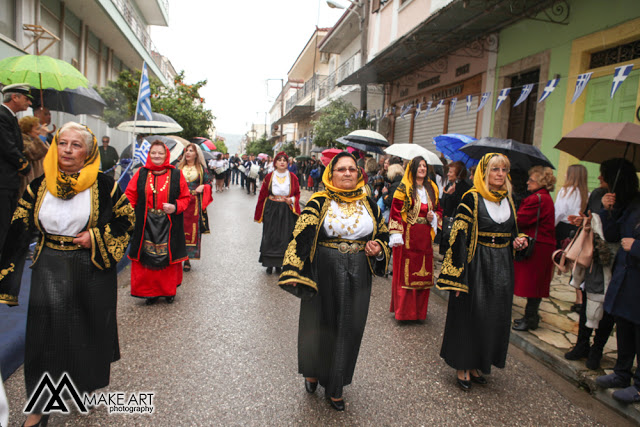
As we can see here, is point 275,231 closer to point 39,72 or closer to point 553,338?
point 39,72

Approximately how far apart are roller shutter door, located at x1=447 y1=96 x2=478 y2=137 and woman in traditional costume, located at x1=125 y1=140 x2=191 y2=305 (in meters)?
8.93

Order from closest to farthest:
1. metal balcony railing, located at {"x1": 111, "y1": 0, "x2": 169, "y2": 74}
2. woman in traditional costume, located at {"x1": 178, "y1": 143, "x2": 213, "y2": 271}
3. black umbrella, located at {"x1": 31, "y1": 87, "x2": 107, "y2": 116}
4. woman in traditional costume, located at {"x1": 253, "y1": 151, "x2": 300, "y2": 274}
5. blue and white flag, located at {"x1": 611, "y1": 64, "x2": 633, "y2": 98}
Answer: blue and white flag, located at {"x1": 611, "y1": 64, "x2": 633, "y2": 98} < woman in traditional costume, located at {"x1": 178, "y1": 143, "x2": 213, "y2": 271} < woman in traditional costume, located at {"x1": 253, "y1": 151, "x2": 300, "y2": 274} < black umbrella, located at {"x1": 31, "y1": 87, "x2": 107, "y2": 116} < metal balcony railing, located at {"x1": 111, "y1": 0, "x2": 169, "y2": 74}

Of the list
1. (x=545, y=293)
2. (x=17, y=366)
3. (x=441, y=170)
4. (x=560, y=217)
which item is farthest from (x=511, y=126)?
(x=17, y=366)

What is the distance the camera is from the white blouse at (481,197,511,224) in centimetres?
360

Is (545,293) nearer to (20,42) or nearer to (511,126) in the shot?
(511,126)

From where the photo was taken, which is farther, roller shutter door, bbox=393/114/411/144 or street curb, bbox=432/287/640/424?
roller shutter door, bbox=393/114/411/144

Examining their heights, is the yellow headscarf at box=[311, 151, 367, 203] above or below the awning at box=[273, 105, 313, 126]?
below

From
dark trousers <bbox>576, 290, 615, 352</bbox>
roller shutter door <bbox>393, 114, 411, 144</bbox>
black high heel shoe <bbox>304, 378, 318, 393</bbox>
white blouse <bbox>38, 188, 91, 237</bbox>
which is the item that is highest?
roller shutter door <bbox>393, 114, 411, 144</bbox>

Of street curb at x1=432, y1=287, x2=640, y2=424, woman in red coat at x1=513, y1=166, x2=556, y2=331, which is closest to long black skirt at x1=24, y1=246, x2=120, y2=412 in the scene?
street curb at x1=432, y1=287, x2=640, y2=424

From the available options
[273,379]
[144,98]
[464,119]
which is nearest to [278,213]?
[144,98]

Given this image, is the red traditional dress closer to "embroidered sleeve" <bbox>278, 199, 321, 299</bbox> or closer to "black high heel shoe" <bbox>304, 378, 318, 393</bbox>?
"embroidered sleeve" <bbox>278, 199, 321, 299</bbox>

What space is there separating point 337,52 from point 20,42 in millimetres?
17045

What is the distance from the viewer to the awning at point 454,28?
28.1 ft

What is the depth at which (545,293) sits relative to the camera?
15.3 feet
